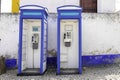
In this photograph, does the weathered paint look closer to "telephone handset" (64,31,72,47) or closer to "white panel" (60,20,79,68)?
"white panel" (60,20,79,68)

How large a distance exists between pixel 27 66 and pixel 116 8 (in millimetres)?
5492

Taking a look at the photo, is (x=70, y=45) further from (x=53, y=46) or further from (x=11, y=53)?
(x=11, y=53)

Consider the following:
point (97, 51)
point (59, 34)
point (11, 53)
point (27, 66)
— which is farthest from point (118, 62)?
point (11, 53)

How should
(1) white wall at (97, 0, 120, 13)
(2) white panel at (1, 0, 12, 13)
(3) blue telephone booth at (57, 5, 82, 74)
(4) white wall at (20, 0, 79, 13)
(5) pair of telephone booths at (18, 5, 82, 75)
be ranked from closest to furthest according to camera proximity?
(5) pair of telephone booths at (18, 5, 82, 75), (3) blue telephone booth at (57, 5, 82, 74), (1) white wall at (97, 0, 120, 13), (4) white wall at (20, 0, 79, 13), (2) white panel at (1, 0, 12, 13)

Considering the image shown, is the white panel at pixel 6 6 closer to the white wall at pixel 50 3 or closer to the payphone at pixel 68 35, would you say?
the white wall at pixel 50 3

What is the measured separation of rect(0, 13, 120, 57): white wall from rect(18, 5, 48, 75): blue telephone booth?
0.82 m

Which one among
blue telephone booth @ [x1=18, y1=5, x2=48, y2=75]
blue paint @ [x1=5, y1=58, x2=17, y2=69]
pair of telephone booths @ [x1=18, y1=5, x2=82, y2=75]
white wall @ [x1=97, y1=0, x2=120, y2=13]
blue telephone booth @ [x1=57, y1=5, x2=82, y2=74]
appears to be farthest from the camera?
white wall @ [x1=97, y1=0, x2=120, y2=13]

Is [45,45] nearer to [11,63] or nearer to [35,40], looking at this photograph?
[35,40]

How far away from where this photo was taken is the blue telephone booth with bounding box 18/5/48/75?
314 inches

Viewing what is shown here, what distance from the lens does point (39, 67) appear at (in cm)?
879

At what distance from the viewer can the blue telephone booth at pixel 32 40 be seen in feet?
26.2

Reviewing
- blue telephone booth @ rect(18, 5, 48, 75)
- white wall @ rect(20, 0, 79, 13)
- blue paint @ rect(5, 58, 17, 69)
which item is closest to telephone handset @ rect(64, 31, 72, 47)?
blue telephone booth @ rect(18, 5, 48, 75)

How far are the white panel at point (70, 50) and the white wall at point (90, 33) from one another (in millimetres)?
770

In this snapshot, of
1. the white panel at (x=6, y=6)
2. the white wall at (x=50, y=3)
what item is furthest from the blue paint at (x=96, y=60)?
the white panel at (x=6, y=6)
